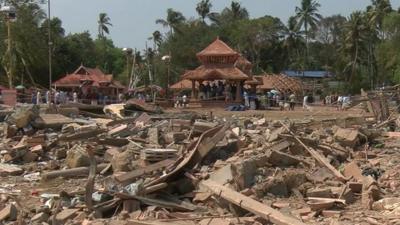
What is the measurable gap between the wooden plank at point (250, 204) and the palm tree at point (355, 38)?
58.0m

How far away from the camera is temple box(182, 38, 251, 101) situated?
3847 cm

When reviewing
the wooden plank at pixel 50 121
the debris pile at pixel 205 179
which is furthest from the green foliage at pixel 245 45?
the debris pile at pixel 205 179

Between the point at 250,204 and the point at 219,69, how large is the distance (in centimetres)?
3170

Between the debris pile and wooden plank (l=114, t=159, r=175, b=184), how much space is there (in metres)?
0.02

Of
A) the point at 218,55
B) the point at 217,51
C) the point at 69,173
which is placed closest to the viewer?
the point at 69,173

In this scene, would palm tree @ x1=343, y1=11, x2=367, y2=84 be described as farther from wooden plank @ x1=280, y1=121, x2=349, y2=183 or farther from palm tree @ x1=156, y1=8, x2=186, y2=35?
wooden plank @ x1=280, y1=121, x2=349, y2=183

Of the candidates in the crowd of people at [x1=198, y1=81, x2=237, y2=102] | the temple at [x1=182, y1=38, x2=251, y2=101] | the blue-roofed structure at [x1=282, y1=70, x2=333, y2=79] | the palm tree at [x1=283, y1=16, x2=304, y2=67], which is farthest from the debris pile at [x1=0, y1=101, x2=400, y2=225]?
the palm tree at [x1=283, y1=16, x2=304, y2=67]

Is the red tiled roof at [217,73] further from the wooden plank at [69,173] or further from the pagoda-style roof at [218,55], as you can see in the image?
Result: the wooden plank at [69,173]

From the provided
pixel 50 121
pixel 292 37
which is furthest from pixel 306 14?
pixel 50 121

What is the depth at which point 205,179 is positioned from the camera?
9.47 meters

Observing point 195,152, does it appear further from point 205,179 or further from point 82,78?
point 82,78

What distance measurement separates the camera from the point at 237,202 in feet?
26.2

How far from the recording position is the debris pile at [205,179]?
26.8ft

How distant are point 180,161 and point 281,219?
329 centimetres
